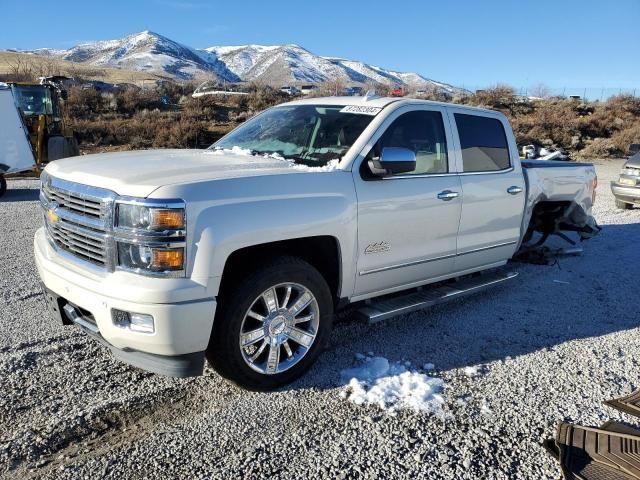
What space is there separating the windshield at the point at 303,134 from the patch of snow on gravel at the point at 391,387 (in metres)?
1.56

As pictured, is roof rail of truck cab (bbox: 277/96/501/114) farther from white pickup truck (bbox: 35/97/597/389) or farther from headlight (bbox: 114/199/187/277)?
headlight (bbox: 114/199/187/277)

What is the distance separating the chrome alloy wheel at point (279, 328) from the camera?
3.53 m

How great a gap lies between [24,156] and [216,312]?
40.1ft

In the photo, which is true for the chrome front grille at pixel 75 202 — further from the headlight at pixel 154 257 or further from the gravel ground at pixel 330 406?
the gravel ground at pixel 330 406

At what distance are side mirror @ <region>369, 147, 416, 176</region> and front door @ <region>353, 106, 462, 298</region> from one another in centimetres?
8

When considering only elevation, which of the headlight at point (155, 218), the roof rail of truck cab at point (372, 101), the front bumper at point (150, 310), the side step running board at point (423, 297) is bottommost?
the side step running board at point (423, 297)

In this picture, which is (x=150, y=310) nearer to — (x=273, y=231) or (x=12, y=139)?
(x=273, y=231)

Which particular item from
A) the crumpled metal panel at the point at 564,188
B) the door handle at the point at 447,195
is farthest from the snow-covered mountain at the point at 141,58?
the door handle at the point at 447,195

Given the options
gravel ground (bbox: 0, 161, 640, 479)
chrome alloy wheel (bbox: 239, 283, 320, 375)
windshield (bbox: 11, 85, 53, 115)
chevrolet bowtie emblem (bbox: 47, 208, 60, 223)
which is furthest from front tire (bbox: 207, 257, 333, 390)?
windshield (bbox: 11, 85, 53, 115)

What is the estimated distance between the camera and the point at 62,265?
11.6 feet

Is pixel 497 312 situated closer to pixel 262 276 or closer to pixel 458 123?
pixel 458 123

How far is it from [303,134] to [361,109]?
522 mm

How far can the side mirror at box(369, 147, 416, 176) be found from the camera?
3.90 m

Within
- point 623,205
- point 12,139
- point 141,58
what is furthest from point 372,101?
point 141,58
